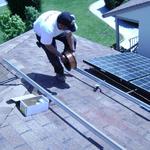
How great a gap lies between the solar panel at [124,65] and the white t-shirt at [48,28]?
1.80 metres

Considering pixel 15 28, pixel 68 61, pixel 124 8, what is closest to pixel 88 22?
pixel 15 28

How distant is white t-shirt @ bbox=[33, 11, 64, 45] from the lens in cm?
767

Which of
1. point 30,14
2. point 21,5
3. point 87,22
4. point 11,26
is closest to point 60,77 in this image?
point 11,26

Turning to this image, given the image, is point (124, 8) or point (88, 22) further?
point (88, 22)

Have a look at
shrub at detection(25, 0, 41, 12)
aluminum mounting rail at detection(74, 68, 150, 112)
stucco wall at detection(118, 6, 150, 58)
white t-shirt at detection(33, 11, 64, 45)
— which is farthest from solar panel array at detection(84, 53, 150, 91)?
shrub at detection(25, 0, 41, 12)

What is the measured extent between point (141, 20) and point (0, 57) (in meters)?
9.14

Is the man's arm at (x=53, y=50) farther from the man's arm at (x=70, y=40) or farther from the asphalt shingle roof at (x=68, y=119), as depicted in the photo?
the asphalt shingle roof at (x=68, y=119)

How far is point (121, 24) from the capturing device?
29.4 meters

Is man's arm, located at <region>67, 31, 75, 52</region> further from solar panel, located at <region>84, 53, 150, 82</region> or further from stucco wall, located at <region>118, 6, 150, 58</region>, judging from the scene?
stucco wall, located at <region>118, 6, 150, 58</region>

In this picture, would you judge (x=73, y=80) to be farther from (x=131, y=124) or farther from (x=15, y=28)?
(x=15, y=28)

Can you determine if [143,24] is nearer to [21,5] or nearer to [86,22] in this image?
[21,5]

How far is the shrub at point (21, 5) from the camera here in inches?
1016

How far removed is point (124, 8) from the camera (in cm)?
1788

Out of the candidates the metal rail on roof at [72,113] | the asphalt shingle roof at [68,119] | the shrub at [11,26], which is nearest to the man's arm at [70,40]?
the asphalt shingle roof at [68,119]
